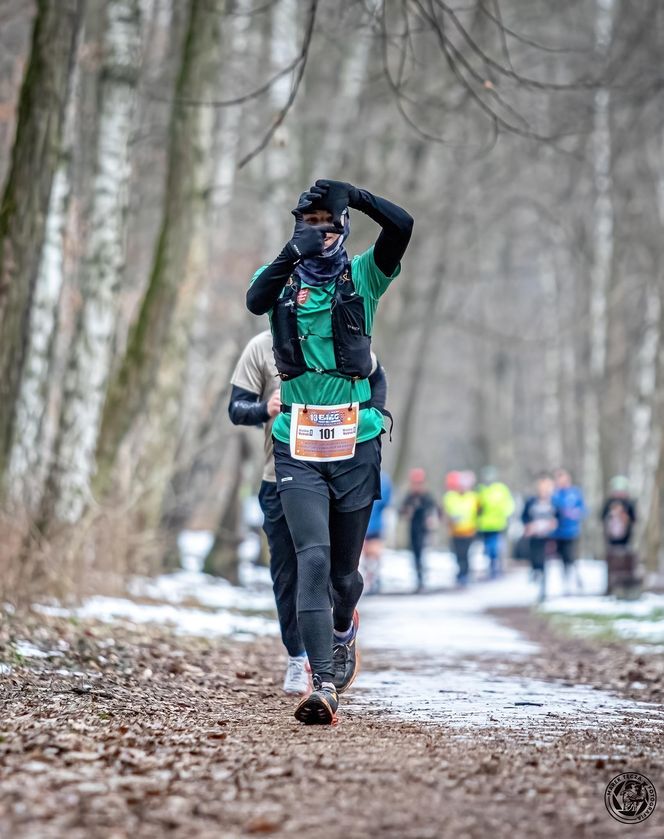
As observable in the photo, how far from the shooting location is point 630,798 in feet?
13.9

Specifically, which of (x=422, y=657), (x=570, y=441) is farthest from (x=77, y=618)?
(x=570, y=441)

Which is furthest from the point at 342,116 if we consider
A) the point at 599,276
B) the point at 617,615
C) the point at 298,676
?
the point at 298,676

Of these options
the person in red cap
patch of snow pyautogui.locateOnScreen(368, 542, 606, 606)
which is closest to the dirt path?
patch of snow pyautogui.locateOnScreen(368, 542, 606, 606)

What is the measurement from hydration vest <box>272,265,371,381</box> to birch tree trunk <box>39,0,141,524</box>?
771cm

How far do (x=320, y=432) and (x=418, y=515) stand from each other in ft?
60.7

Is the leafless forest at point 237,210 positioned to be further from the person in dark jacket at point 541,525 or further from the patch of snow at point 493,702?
the patch of snow at point 493,702

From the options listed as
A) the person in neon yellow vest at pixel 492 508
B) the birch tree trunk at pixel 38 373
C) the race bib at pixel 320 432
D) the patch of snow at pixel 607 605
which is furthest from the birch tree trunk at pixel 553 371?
the race bib at pixel 320 432

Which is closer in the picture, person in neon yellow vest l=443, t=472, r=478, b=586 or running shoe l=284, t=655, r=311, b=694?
running shoe l=284, t=655, r=311, b=694

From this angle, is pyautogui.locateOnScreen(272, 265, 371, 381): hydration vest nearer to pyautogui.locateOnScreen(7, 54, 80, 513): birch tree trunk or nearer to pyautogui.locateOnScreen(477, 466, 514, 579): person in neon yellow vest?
pyautogui.locateOnScreen(7, 54, 80, 513): birch tree trunk

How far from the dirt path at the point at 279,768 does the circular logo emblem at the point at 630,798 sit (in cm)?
4

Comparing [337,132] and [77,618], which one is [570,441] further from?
[77,618]

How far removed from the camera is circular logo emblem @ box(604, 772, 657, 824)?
159 inches

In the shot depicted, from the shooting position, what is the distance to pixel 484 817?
3.95m

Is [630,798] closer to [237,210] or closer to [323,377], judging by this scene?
[323,377]
